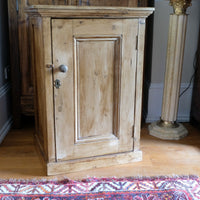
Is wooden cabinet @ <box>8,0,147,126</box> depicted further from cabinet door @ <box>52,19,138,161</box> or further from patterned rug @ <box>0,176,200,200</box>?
patterned rug @ <box>0,176,200,200</box>

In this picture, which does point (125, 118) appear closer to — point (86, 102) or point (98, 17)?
point (86, 102)

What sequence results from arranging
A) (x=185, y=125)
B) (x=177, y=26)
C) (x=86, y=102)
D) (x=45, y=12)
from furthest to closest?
(x=185, y=125) < (x=177, y=26) < (x=86, y=102) < (x=45, y=12)

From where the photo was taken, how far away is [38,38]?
1760mm

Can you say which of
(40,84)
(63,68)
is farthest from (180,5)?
(40,84)

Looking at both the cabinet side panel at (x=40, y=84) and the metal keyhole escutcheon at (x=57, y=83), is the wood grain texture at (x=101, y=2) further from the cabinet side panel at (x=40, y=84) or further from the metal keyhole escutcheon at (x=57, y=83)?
the metal keyhole escutcheon at (x=57, y=83)

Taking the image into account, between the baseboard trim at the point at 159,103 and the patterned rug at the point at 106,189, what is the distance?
3.23 ft

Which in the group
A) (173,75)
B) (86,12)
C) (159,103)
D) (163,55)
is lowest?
(159,103)

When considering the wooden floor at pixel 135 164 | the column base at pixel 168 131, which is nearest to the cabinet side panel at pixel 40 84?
the wooden floor at pixel 135 164

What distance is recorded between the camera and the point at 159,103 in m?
2.70

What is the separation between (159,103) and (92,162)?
1.06 metres

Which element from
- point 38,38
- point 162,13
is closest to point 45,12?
point 38,38

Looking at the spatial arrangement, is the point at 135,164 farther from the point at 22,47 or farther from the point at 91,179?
the point at 22,47

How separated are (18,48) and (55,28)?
842mm

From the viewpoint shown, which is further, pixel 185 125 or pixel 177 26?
pixel 185 125
